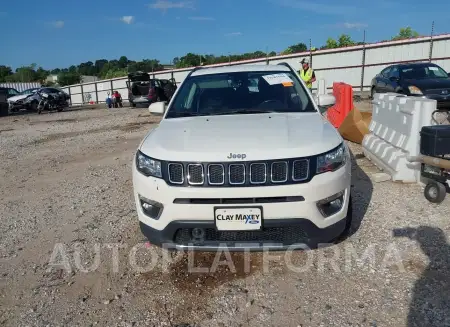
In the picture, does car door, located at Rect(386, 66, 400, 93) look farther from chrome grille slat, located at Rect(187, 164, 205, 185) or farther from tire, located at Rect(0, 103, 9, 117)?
tire, located at Rect(0, 103, 9, 117)

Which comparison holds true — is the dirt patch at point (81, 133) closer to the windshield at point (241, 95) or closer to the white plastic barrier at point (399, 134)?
the windshield at point (241, 95)

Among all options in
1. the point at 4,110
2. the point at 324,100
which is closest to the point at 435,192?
the point at 324,100

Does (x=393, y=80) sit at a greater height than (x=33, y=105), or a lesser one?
greater

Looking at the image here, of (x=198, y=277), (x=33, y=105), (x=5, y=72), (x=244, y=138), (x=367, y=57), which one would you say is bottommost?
(x=33, y=105)

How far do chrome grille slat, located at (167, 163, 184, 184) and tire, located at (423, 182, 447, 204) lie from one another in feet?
10.0

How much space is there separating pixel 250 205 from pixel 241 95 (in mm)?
1790

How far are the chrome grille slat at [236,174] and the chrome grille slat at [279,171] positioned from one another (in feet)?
0.70

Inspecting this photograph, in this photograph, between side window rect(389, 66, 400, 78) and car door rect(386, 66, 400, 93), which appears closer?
car door rect(386, 66, 400, 93)

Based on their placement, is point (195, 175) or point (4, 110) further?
point (4, 110)

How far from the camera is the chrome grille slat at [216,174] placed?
2729 millimetres

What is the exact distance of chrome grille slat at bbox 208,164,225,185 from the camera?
2729 mm

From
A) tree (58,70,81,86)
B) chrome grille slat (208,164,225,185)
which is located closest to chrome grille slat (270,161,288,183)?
chrome grille slat (208,164,225,185)

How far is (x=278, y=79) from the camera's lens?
4.25 m

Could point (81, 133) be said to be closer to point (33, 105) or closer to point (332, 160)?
point (332, 160)
